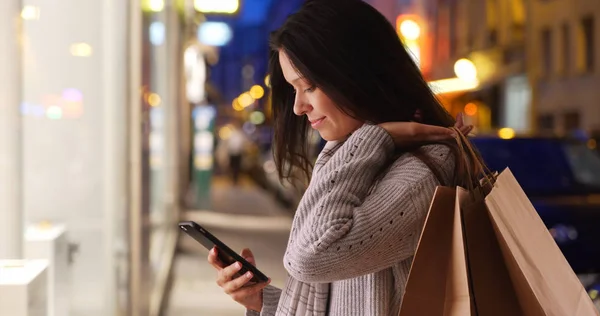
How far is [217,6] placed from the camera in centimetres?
1495

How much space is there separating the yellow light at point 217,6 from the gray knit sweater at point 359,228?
13.2 metres

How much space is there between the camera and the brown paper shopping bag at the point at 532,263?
1.75m

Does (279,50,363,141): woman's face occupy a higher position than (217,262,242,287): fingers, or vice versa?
(279,50,363,141): woman's face

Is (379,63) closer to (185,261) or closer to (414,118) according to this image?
(414,118)

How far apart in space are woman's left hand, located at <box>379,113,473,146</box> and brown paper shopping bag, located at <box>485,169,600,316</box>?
9.6 inches

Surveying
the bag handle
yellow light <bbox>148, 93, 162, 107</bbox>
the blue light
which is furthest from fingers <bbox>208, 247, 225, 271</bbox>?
the blue light

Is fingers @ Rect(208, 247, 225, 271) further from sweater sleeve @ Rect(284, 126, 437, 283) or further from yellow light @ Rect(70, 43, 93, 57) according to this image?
yellow light @ Rect(70, 43, 93, 57)

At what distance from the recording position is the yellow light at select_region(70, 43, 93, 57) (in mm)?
4457

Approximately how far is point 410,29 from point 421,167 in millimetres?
Answer: 19913

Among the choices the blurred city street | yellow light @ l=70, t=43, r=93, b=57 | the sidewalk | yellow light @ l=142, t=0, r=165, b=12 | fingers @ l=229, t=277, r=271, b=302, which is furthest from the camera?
Result: the sidewalk

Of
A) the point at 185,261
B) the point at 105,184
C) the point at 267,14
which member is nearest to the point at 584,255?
the point at 105,184

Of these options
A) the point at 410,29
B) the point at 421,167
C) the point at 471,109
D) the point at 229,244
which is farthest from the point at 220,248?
the point at 471,109

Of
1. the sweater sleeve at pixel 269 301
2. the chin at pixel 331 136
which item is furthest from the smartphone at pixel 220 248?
the chin at pixel 331 136

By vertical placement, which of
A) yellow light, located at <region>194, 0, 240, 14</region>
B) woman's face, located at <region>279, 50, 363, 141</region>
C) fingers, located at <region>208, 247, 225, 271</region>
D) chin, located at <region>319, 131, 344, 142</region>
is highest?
yellow light, located at <region>194, 0, 240, 14</region>
